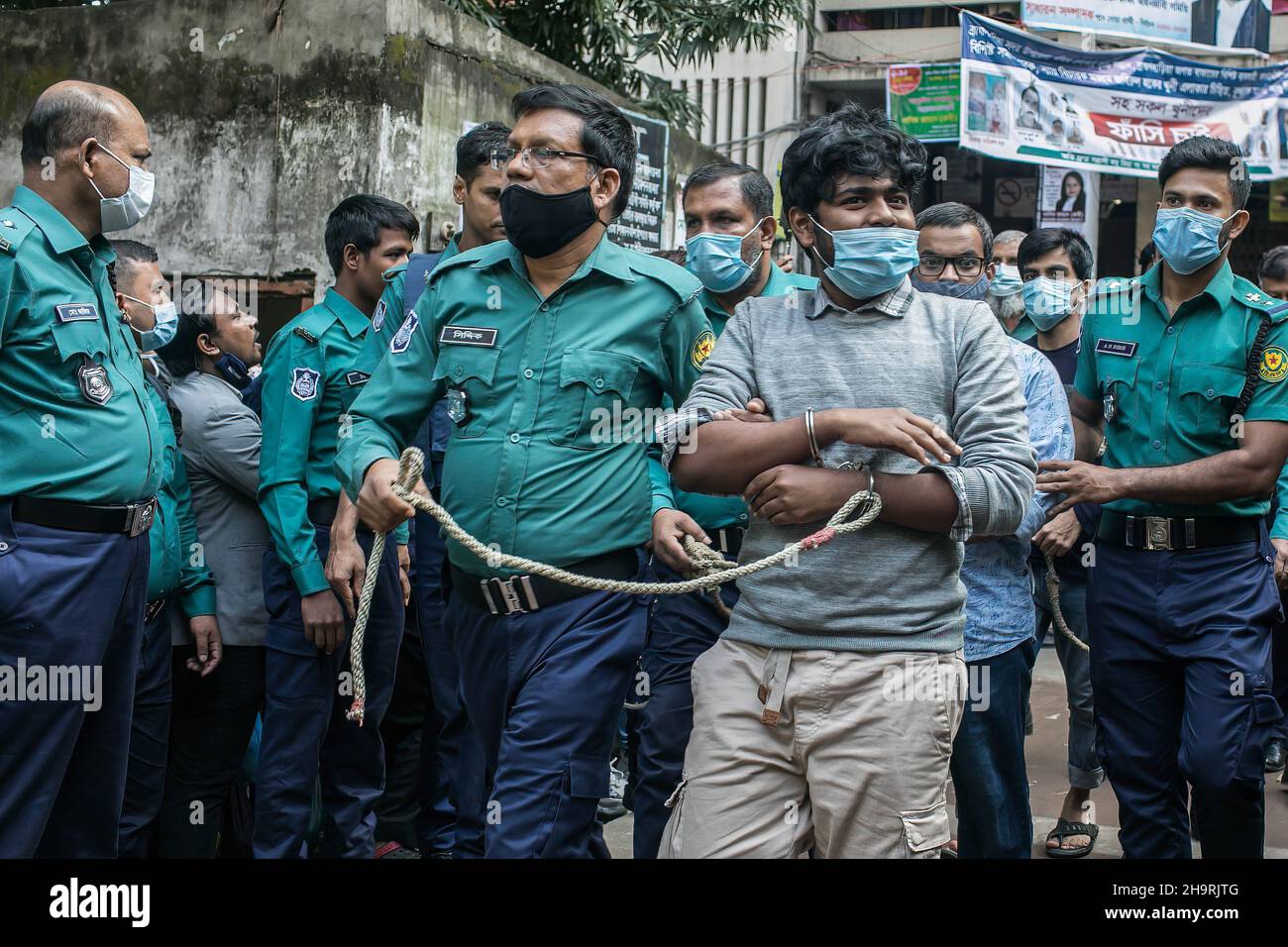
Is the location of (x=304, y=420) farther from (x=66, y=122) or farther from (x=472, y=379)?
(x=472, y=379)

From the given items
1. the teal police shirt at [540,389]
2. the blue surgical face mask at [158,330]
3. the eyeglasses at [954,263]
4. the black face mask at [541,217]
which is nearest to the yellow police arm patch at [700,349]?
the teal police shirt at [540,389]

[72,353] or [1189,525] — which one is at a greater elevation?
[72,353]

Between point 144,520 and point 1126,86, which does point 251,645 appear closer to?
point 144,520

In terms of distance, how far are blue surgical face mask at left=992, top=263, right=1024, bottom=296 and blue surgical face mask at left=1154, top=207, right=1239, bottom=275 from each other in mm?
1906

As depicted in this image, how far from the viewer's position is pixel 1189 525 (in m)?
3.89

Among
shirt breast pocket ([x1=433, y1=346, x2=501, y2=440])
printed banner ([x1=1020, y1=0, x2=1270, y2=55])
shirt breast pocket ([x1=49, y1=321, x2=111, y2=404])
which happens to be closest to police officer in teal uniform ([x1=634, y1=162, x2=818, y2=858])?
shirt breast pocket ([x1=433, y1=346, x2=501, y2=440])

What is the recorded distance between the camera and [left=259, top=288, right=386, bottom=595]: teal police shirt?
4.27 m

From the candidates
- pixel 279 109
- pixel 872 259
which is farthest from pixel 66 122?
pixel 279 109

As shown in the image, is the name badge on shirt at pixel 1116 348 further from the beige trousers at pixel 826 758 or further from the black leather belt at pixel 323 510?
the black leather belt at pixel 323 510

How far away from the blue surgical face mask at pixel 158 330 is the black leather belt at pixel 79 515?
1154 mm

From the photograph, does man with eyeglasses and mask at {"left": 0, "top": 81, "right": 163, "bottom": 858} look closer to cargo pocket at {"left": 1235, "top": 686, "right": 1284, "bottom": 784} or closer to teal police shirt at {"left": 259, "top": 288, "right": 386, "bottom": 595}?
teal police shirt at {"left": 259, "top": 288, "right": 386, "bottom": 595}

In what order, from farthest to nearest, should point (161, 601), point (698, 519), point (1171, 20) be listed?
1. point (1171, 20)
2. point (161, 601)
3. point (698, 519)

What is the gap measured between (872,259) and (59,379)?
81.1 inches
